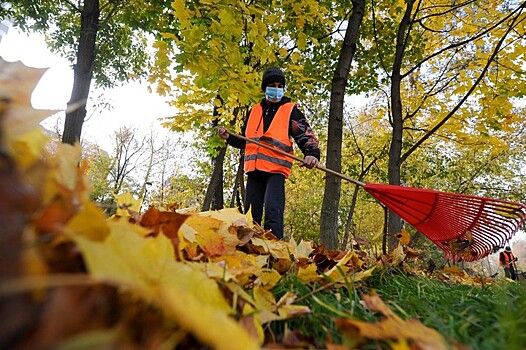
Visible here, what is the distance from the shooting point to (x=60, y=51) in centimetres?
948

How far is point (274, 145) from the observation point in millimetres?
3590

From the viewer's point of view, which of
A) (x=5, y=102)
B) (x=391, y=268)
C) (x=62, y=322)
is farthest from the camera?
(x=391, y=268)

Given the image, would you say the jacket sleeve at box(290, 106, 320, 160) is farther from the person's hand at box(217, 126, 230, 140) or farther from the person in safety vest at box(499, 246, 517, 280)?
the person in safety vest at box(499, 246, 517, 280)

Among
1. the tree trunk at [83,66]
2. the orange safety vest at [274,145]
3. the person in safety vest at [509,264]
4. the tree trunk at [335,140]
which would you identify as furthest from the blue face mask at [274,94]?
the tree trunk at [83,66]

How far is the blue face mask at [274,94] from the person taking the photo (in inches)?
145

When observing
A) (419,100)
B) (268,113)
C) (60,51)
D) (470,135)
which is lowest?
(268,113)

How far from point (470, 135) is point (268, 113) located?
548cm

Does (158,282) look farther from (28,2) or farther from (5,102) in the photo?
(28,2)

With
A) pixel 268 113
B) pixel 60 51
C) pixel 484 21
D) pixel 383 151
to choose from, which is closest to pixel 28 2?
pixel 60 51


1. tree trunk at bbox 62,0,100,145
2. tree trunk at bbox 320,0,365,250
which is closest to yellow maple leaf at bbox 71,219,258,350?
tree trunk at bbox 320,0,365,250

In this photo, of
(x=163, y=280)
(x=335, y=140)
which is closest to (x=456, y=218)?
(x=335, y=140)

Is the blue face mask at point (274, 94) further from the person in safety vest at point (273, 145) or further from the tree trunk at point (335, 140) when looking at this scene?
the tree trunk at point (335, 140)

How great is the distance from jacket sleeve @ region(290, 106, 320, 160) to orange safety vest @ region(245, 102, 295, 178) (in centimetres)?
6

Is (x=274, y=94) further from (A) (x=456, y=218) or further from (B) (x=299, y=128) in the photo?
(A) (x=456, y=218)
